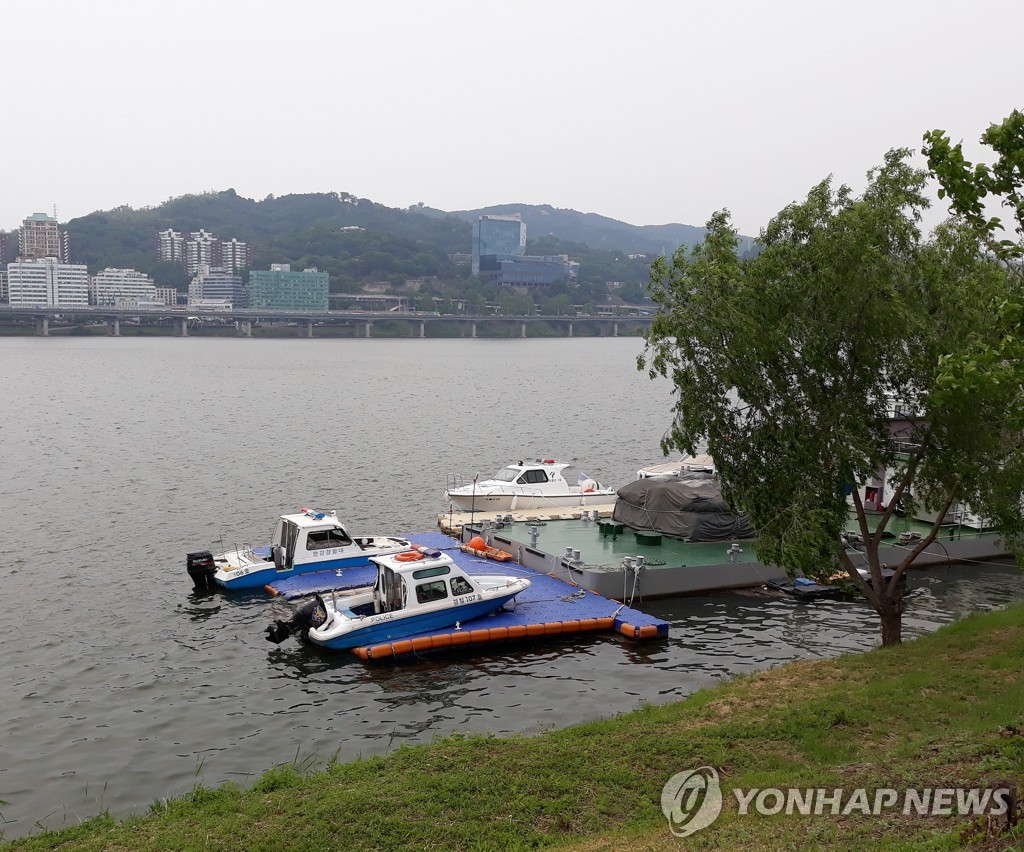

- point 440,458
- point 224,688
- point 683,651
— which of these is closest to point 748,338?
point 683,651

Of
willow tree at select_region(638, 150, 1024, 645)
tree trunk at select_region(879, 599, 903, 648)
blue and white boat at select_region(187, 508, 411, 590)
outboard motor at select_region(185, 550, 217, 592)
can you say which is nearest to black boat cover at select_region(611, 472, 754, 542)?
blue and white boat at select_region(187, 508, 411, 590)

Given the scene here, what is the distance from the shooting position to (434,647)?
24047 millimetres

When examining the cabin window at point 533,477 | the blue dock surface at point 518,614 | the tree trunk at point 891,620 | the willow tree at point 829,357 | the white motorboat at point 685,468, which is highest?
the willow tree at point 829,357

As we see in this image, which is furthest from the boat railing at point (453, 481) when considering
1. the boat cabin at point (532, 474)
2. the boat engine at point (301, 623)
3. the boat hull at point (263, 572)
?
the boat engine at point (301, 623)

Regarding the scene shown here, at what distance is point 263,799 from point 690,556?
62.5ft

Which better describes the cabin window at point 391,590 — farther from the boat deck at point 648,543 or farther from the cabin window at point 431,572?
the boat deck at point 648,543

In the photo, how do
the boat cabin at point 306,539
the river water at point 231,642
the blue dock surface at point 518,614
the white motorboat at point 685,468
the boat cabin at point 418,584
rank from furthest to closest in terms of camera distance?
1. the white motorboat at point 685,468
2. the boat cabin at point 306,539
3. the boat cabin at point 418,584
4. the blue dock surface at point 518,614
5. the river water at point 231,642

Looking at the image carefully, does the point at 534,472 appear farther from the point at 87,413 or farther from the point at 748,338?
the point at 87,413

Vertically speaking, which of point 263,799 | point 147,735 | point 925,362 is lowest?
point 147,735

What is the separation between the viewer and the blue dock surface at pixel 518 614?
79.3 ft

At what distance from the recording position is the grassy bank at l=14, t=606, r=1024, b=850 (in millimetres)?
11617

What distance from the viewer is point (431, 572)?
24.9 m

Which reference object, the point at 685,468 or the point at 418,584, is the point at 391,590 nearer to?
the point at 418,584

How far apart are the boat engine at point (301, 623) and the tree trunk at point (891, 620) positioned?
44.5 feet
